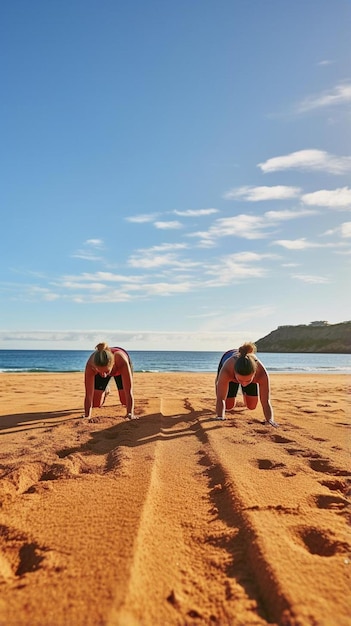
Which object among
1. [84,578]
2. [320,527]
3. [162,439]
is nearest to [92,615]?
[84,578]

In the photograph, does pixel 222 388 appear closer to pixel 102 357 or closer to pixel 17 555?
pixel 102 357

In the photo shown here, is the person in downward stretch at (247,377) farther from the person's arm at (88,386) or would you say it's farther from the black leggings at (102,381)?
the person's arm at (88,386)

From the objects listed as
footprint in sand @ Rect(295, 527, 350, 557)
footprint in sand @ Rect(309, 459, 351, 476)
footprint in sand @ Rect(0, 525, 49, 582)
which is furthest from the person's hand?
footprint in sand @ Rect(0, 525, 49, 582)

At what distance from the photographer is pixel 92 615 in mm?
1621

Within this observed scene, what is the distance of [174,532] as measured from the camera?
2389 millimetres

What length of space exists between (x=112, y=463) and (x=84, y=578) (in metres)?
2.05

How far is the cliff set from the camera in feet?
276

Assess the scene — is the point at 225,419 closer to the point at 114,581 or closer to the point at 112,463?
the point at 112,463

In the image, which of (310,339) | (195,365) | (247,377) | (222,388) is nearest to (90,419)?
(222,388)

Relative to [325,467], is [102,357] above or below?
above

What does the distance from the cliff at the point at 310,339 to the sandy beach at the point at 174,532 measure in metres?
81.5

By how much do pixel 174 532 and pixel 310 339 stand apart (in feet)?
309

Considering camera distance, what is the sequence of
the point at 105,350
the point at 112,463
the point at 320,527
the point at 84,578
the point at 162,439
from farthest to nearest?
1. the point at 105,350
2. the point at 162,439
3. the point at 112,463
4. the point at 320,527
5. the point at 84,578

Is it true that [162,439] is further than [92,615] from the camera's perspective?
Yes
